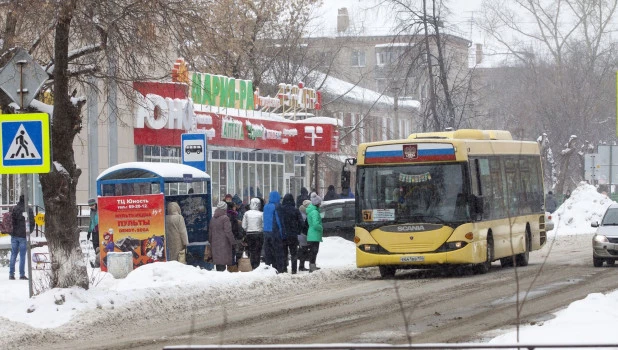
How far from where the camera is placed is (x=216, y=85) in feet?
137

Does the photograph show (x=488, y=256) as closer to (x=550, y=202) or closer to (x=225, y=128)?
(x=225, y=128)

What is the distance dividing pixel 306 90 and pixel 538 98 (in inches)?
1193

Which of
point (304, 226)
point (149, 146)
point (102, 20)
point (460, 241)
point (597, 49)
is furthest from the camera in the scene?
point (597, 49)

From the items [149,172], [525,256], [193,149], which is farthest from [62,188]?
[525,256]

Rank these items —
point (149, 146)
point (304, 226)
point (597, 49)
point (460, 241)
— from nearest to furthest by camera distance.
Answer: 1. point (460, 241)
2. point (304, 226)
3. point (149, 146)
4. point (597, 49)

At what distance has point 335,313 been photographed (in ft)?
54.7

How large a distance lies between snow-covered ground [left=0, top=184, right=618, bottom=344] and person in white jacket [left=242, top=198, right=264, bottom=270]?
1496 mm

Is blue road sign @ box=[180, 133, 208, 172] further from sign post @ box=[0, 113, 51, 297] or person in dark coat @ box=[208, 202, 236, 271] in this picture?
sign post @ box=[0, 113, 51, 297]

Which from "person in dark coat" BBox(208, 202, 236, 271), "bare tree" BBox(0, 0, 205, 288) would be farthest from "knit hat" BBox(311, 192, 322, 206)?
"bare tree" BBox(0, 0, 205, 288)

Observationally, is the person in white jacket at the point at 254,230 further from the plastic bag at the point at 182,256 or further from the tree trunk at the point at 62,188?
the tree trunk at the point at 62,188

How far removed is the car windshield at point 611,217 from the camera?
90.5 ft

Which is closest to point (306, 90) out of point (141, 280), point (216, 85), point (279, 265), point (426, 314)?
point (216, 85)

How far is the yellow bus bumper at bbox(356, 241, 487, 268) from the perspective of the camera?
2292 cm

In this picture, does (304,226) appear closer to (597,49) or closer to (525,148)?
(525,148)
